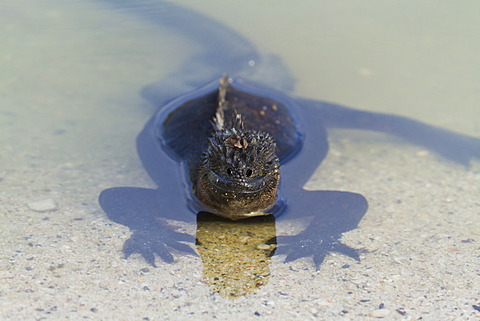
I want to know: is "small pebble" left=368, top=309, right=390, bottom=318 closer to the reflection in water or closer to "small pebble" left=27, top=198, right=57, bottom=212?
the reflection in water

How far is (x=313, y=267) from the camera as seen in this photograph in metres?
4.46

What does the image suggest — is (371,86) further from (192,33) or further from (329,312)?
(329,312)

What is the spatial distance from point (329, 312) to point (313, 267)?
64cm

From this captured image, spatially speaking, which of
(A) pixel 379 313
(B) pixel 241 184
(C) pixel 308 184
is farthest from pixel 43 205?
(A) pixel 379 313

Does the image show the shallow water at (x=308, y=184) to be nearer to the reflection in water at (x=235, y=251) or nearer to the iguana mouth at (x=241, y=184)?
the reflection in water at (x=235, y=251)

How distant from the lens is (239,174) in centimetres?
471

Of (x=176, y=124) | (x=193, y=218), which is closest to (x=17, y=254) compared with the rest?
(x=193, y=218)

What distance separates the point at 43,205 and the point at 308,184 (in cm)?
257

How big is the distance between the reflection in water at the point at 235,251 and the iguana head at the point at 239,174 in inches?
4.8

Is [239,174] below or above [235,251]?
above

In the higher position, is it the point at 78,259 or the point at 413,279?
the point at 413,279

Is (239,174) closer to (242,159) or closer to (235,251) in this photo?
(242,159)

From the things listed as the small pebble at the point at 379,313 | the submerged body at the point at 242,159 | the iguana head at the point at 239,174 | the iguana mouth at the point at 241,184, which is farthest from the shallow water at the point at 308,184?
the iguana mouth at the point at 241,184

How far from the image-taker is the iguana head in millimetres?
4641
